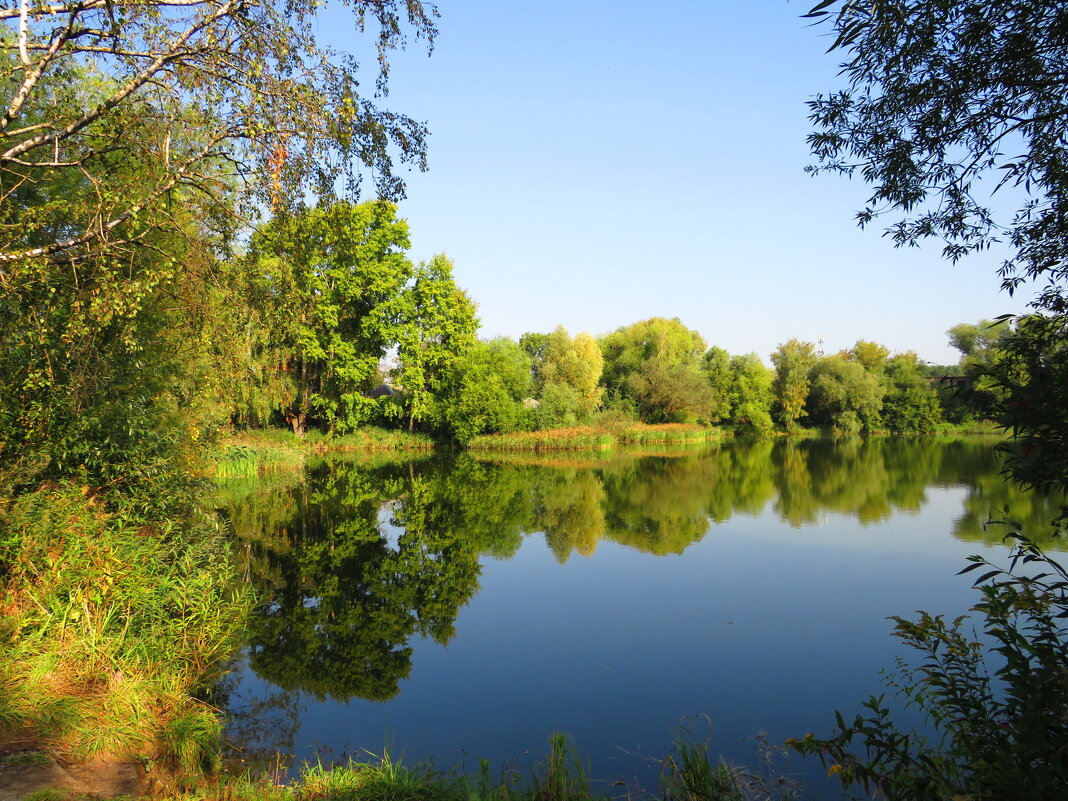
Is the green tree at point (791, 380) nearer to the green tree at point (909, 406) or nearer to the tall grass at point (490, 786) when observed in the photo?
the green tree at point (909, 406)

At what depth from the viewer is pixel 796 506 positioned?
58.0 feet

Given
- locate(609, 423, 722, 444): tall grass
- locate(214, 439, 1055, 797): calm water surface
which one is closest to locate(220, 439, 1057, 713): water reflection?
locate(214, 439, 1055, 797): calm water surface

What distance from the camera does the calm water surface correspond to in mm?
5891

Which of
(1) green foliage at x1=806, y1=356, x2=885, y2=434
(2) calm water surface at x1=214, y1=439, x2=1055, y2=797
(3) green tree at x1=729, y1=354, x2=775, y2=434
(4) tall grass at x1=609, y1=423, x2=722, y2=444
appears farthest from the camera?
(3) green tree at x1=729, y1=354, x2=775, y2=434

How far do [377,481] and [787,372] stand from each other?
41.4m

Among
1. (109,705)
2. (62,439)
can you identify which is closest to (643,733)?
(109,705)

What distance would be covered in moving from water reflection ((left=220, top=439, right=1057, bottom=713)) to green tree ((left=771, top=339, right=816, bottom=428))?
22.0 metres

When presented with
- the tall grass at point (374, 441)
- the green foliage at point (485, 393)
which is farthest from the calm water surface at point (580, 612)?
the green foliage at point (485, 393)

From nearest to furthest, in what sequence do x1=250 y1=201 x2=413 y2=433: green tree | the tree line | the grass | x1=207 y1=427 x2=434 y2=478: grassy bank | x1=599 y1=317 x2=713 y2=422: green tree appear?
the grass
the tree line
x1=207 y1=427 x2=434 y2=478: grassy bank
x1=250 y1=201 x2=413 y2=433: green tree
x1=599 y1=317 x2=713 y2=422: green tree

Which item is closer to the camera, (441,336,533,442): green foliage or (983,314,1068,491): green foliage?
(983,314,1068,491): green foliage

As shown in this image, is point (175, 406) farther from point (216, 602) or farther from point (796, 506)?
point (796, 506)

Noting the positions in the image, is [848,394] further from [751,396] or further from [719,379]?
[719,379]

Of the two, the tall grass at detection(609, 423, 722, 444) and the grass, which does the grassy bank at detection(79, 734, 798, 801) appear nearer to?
the grass

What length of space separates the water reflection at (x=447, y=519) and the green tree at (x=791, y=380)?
22.0 m
